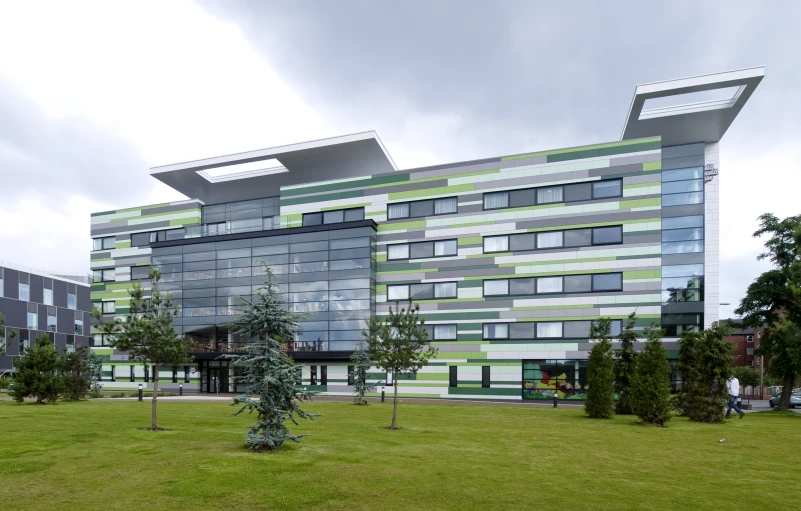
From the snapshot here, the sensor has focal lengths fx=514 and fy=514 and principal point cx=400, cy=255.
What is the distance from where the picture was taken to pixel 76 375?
32.4 metres

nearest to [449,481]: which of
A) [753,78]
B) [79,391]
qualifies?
[79,391]

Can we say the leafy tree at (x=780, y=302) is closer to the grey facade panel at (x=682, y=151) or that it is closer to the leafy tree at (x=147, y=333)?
the grey facade panel at (x=682, y=151)

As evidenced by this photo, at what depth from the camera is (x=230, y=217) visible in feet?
178

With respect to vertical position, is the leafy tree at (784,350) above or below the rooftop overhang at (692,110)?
below

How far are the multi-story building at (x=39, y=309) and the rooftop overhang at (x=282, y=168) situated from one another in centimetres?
2671

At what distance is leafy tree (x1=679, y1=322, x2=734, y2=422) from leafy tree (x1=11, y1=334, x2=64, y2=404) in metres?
34.2

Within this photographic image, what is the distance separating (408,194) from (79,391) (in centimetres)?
2821

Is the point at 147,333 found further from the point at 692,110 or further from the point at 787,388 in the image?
the point at 692,110

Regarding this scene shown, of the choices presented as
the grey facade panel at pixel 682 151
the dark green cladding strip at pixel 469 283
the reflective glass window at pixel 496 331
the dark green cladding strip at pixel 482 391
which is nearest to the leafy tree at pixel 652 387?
the dark green cladding strip at pixel 482 391

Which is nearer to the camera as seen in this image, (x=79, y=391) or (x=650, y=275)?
(x=79, y=391)

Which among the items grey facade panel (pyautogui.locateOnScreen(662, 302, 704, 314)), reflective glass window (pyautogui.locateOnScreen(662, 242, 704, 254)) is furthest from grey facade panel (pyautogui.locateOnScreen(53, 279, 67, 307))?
reflective glass window (pyautogui.locateOnScreen(662, 242, 704, 254))

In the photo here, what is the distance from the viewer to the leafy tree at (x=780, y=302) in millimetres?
30203

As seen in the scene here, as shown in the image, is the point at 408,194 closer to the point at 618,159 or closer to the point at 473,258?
the point at 473,258

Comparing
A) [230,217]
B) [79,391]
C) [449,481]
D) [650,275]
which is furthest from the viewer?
[230,217]
